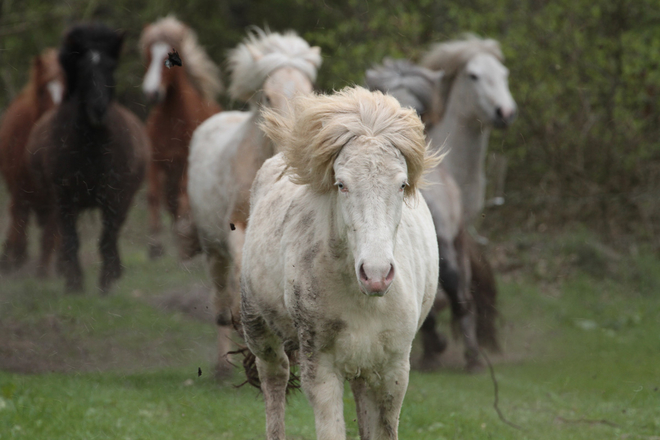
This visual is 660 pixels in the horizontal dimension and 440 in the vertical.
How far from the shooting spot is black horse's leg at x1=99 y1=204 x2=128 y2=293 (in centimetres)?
861

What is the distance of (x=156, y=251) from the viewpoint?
1128 cm

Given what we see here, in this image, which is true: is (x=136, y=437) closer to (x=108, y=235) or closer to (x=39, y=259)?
(x=108, y=235)

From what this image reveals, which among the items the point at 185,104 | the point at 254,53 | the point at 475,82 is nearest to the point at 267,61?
the point at 254,53

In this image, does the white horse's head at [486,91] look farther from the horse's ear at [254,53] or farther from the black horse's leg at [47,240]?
the black horse's leg at [47,240]

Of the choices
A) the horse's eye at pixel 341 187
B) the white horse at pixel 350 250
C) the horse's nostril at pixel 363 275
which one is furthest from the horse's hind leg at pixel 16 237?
the horse's nostril at pixel 363 275

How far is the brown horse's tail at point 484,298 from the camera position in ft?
28.8

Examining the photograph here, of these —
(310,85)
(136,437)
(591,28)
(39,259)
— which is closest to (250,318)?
(136,437)

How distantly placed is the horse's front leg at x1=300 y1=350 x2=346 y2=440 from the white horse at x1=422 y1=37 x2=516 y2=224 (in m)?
5.22

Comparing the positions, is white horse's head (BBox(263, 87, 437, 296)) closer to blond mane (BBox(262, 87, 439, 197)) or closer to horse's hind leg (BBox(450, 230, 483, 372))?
blond mane (BBox(262, 87, 439, 197))

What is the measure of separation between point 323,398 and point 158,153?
799cm

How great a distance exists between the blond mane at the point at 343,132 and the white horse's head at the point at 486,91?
4.56m

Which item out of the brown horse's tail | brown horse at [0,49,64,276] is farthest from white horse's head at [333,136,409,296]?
brown horse at [0,49,64,276]

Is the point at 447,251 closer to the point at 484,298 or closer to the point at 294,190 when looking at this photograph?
the point at 484,298

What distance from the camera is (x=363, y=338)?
3.55m
